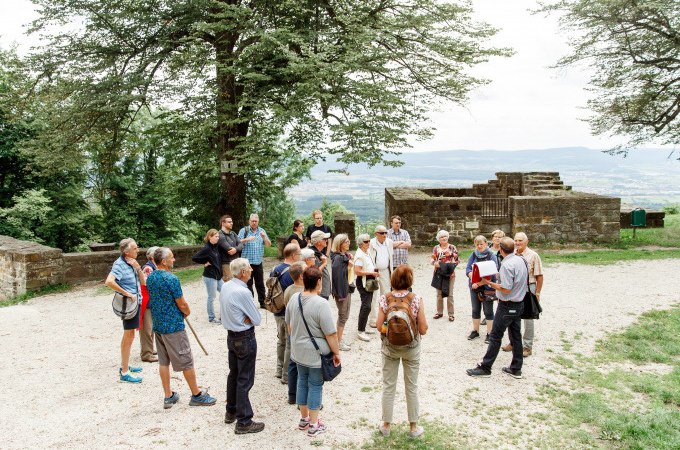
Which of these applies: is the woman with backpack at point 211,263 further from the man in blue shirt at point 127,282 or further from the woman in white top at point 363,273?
the woman in white top at point 363,273

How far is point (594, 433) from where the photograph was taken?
5.25 metres

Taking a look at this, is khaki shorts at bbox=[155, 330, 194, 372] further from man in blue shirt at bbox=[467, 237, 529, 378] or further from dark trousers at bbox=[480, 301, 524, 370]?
dark trousers at bbox=[480, 301, 524, 370]

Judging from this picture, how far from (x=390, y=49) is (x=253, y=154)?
510cm

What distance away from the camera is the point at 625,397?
19.5 ft

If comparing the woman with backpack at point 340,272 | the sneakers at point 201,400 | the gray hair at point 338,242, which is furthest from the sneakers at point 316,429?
the gray hair at point 338,242

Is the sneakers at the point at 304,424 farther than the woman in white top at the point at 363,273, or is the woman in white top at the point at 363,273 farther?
the woman in white top at the point at 363,273

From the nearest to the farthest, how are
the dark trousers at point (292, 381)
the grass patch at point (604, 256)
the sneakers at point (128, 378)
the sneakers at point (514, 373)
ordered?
the dark trousers at point (292, 381) → the sneakers at point (514, 373) → the sneakers at point (128, 378) → the grass patch at point (604, 256)

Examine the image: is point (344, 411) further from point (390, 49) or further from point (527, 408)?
point (390, 49)

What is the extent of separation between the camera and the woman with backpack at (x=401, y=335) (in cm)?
493

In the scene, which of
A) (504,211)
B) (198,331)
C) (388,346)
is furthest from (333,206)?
(388,346)

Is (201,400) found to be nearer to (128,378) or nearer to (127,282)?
(128,378)

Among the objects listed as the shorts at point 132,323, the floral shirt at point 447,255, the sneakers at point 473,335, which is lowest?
the sneakers at point 473,335

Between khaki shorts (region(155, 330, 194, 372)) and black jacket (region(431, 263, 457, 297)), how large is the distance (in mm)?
4262

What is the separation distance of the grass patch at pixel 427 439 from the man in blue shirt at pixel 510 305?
54.9 inches
